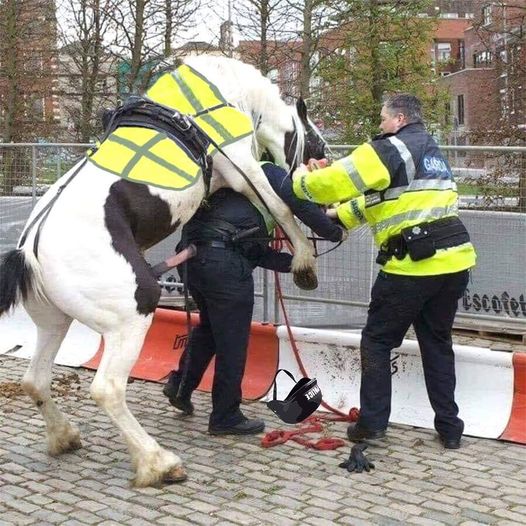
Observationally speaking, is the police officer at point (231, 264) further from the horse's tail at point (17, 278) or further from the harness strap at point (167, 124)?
the horse's tail at point (17, 278)

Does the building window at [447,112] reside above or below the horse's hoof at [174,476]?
above

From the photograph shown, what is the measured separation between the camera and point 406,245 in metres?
4.80

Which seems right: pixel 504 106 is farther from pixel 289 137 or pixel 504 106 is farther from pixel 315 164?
pixel 315 164

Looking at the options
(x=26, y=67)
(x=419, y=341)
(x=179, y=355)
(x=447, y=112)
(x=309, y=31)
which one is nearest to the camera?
(x=419, y=341)

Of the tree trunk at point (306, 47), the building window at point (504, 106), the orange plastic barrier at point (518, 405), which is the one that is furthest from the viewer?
the building window at point (504, 106)

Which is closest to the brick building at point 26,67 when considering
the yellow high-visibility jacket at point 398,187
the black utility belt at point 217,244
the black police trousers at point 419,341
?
the black utility belt at point 217,244

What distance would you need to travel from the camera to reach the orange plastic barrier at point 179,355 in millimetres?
6379

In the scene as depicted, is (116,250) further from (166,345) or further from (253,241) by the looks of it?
(166,345)

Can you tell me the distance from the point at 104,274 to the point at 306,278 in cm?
145

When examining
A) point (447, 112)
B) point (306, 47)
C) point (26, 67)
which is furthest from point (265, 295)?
point (26, 67)

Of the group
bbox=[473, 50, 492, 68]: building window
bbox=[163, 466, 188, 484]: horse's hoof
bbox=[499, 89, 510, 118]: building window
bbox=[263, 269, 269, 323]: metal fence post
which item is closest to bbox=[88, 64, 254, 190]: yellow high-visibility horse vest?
bbox=[163, 466, 188, 484]: horse's hoof

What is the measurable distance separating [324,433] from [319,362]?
2.59ft

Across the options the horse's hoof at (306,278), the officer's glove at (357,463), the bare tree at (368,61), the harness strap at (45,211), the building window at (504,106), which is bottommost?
the officer's glove at (357,463)

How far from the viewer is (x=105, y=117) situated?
5.09m
